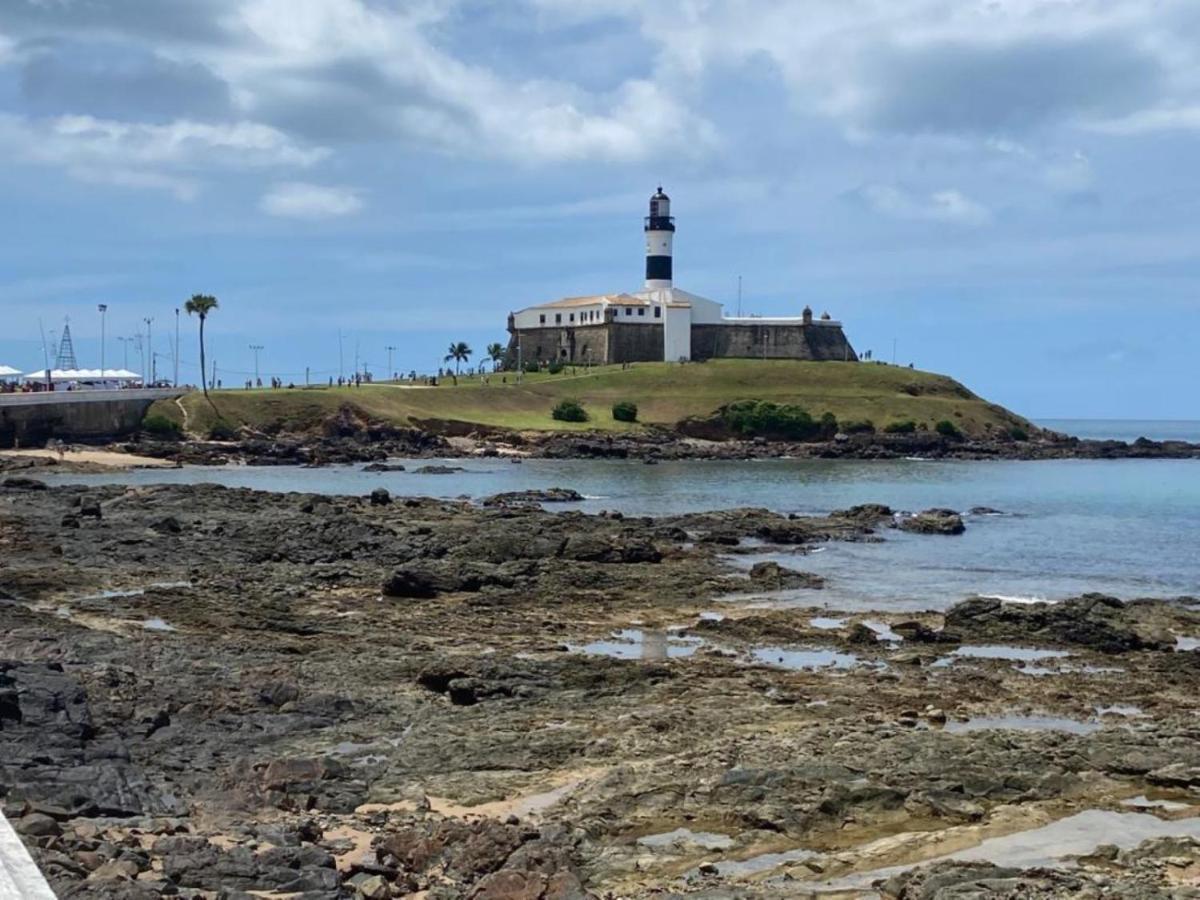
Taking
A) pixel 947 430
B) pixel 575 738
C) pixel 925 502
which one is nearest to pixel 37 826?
pixel 575 738

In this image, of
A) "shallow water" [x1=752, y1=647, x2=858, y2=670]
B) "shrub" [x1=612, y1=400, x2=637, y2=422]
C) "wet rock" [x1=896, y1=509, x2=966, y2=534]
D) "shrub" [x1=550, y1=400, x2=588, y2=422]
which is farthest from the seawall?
"shallow water" [x1=752, y1=647, x2=858, y2=670]

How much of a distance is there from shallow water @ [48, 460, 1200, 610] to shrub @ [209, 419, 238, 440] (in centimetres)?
1432

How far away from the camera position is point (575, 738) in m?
17.2

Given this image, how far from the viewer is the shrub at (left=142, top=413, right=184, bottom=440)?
91.6 metres

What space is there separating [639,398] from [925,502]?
176ft

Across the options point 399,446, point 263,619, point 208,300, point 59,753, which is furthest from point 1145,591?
point 208,300

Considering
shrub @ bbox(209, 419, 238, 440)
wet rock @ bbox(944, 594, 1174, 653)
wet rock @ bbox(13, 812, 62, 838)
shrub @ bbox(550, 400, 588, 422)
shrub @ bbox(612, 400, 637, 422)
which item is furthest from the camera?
shrub @ bbox(612, 400, 637, 422)

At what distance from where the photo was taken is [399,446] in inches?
3794

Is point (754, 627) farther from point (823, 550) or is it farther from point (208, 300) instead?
point (208, 300)

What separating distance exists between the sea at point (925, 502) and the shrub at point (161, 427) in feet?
47.4

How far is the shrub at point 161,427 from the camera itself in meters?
91.6

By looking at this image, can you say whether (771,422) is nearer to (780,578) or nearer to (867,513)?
(867,513)

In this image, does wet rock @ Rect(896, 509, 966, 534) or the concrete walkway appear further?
wet rock @ Rect(896, 509, 966, 534)

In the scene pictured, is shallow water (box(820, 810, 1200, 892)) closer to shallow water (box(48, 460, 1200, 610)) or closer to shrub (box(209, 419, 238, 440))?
shallow water (box(48, 460, 1200, 610))
